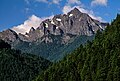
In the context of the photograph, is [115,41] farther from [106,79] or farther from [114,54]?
[106,79]

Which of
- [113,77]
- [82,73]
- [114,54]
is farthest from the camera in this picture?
[82,73]

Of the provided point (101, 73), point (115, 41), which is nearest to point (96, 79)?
point (101, 73)

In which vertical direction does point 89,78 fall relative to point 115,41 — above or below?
below

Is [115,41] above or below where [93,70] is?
above

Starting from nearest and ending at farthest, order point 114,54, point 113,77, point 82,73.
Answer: point 113,77 → point 114,54 → point 82,73

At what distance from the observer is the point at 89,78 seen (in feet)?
617

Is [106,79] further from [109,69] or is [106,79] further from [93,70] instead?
[93,70]

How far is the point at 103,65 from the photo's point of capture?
18825 cm

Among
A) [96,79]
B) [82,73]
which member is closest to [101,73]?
[96,79]

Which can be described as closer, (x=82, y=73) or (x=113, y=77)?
(x=113, y=77)

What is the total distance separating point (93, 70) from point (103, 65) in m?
7.38

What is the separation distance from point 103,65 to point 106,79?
14.9 m

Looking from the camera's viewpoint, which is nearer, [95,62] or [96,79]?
[96,79]

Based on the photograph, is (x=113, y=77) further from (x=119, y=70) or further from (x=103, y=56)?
(x=103, y=56)
